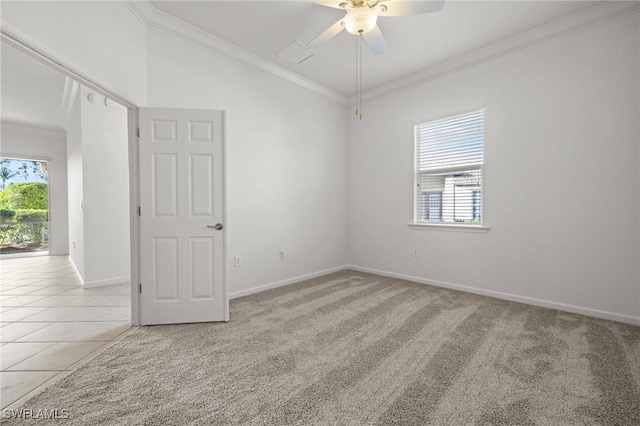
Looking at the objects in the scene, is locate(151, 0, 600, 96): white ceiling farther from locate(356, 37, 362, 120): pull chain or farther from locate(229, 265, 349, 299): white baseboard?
locate(229, 265, 349, 299): white baseboard

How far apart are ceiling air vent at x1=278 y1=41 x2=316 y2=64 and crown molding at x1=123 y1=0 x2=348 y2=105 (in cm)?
32

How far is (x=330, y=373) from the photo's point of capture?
6.36 ft

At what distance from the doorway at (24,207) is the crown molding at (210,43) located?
6.62 metres

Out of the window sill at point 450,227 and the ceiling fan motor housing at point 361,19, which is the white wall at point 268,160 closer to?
the window sill at point 450,227

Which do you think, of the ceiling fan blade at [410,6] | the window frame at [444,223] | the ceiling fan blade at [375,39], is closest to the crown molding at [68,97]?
the ceiling fan blade at [375,39]

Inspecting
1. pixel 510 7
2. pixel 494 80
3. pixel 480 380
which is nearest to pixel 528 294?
pixel 480 380

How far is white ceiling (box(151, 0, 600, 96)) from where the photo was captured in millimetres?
2760

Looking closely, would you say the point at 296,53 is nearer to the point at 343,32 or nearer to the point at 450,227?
the point at 343,32

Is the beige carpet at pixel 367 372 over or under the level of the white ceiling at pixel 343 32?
under

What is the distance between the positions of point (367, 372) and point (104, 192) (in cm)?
454

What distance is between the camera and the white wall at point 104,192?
4137 millimetres

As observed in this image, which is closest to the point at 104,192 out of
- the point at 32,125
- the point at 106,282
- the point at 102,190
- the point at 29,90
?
the point at 102,190

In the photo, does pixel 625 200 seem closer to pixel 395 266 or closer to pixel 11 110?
pixel 395 266

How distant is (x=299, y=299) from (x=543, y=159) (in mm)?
3207
